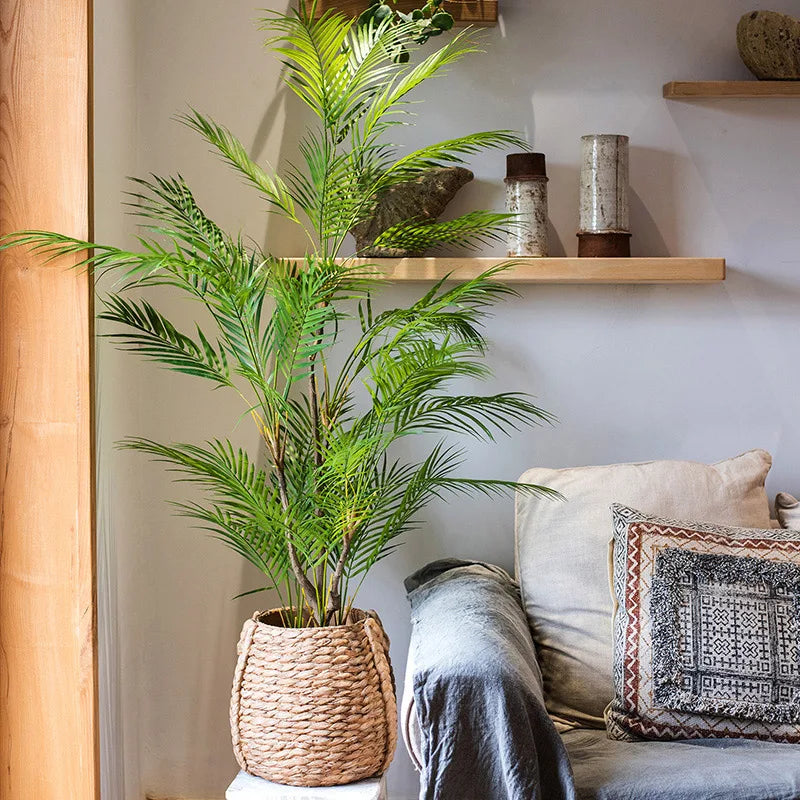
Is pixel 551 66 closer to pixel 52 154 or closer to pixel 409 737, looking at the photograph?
pixel 52 154

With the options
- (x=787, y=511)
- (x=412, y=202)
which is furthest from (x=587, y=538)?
(x=412, y=202)

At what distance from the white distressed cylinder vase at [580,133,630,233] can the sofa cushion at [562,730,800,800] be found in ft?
3.61

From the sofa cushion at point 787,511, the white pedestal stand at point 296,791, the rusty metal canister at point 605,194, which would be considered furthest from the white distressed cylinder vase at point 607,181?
the white pedestal stand at point 296,791

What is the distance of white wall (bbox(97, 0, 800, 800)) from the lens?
228cm

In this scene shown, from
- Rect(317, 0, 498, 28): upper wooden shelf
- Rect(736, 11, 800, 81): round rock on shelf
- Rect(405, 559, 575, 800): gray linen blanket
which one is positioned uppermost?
Rect(317, 0, 498, 28): upper wooden shelf

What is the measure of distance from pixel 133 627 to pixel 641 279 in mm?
1385

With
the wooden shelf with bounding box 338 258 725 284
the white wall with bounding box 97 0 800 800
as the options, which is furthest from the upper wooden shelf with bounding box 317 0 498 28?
the wooden shelf with bounding box 338 258 725 284

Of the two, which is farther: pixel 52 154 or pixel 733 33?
pixel 733 33

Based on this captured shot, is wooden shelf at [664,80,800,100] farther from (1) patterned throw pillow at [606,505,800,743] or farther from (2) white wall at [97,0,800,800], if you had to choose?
(1) patterned throw pillow at [606,505,800,743]

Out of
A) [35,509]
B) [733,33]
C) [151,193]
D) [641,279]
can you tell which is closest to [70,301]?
[35,509]

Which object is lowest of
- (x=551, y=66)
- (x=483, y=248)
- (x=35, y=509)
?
(x=35, y=509)

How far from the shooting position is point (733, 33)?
228 centimetres

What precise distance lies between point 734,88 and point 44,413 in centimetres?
162

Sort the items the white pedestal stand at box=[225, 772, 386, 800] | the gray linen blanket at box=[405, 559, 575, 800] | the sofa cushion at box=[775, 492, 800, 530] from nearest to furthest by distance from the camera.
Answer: the gray linen blanket at box=[405, 559, 575, 800]
the white pedestal stand at box=[225, 772, 386, 800]
the sofa cushion at box=[775, 492, 800, 530]
